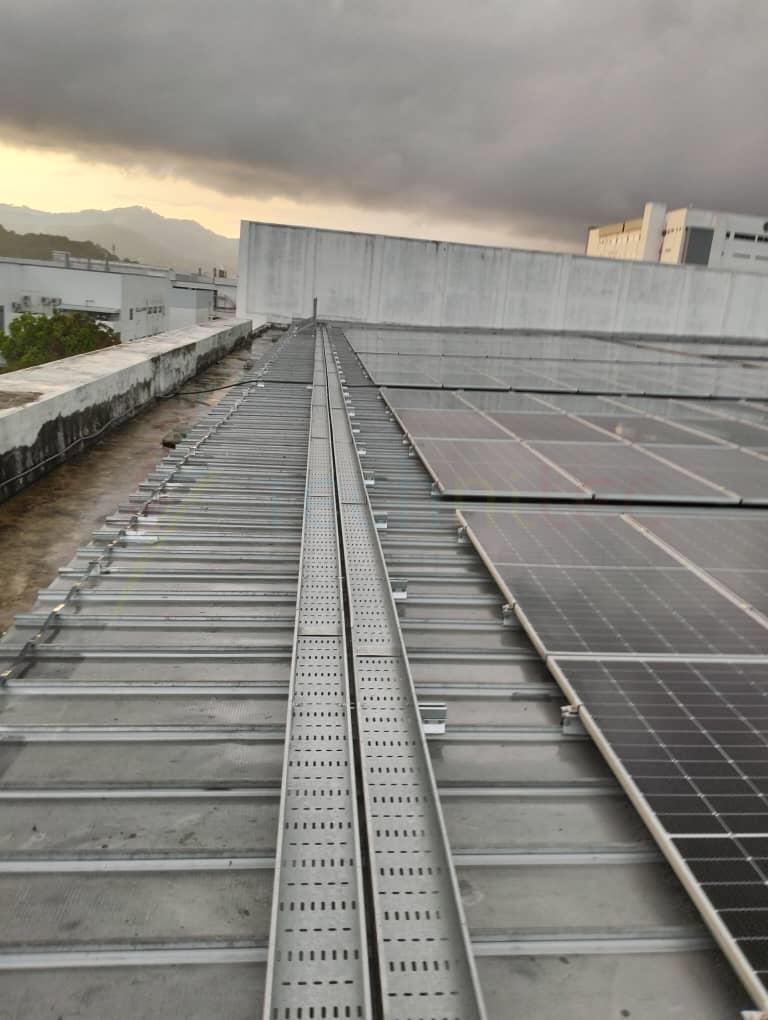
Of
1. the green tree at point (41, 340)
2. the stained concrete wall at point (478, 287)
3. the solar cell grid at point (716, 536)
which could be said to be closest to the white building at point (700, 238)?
the stained concrete wall at point (478, 287)

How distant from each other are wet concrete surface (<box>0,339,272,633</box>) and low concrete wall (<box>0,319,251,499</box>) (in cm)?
37

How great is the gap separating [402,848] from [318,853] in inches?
17.7

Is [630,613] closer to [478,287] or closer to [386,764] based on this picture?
[386,764]

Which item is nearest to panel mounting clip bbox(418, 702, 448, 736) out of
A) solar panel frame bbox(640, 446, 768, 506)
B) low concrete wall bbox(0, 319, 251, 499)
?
solar panel frame bbox(640, 446, 768, 506)

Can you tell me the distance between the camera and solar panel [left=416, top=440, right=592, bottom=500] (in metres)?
10.6

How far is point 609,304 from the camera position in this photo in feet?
207

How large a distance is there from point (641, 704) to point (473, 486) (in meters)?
5.88

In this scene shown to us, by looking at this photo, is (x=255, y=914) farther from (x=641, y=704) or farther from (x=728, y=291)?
(x=728, y=291)

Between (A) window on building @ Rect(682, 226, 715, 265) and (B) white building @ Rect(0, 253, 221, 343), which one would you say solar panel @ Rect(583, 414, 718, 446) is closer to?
(B) white building @ Rect(0, 253, 221, 343)

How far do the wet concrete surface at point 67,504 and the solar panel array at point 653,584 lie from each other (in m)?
6.15

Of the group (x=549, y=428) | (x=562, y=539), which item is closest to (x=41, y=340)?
(x=549, y=428)

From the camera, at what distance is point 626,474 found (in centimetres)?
1217

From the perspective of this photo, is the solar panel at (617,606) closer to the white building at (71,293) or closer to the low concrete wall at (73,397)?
the low concrete wall at (73,397)

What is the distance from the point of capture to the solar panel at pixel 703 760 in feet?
11.8
